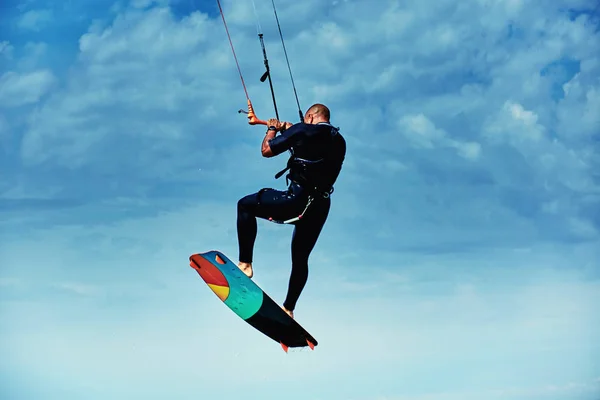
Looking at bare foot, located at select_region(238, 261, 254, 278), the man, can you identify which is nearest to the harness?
the man

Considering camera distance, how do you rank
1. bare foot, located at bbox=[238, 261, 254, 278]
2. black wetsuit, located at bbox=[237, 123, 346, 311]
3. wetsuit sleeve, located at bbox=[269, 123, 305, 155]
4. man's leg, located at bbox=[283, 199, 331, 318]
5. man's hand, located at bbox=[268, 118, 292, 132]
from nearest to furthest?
wetsuit sleeve, located at bbox=[269, 123, 305, 155], black wetsuit, located at bbox=[237, 123, 346, 311], man's hand, located at bbox=[268, 118, 292, 132], bare foot, located at bbox=[238, 261, 254, 278], man's leg, located at bbox=[283, 199, 331, 318]

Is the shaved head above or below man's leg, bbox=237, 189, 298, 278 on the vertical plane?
above

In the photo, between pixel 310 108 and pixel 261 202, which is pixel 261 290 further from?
pixel 310 108

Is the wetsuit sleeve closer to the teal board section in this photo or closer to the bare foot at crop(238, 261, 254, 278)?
the bare foot at crop(238, 261, 254, 278)

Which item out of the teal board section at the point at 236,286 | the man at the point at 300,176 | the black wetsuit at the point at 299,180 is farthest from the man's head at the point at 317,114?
the teal board section at the point at 236,286

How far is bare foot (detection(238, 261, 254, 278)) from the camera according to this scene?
12.7 metres

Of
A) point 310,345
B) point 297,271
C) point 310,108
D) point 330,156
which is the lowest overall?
point 310,345

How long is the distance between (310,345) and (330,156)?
299 centimetres

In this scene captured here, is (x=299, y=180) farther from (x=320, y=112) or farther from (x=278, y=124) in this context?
(x=320, y=112)

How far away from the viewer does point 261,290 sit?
12875 millimetres

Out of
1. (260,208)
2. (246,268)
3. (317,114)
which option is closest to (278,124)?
(317,114)

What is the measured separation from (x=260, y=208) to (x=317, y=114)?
1.62m

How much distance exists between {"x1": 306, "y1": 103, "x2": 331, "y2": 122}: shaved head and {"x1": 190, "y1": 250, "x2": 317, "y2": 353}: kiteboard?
250 cm

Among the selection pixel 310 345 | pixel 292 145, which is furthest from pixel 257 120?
pixel 310 345
